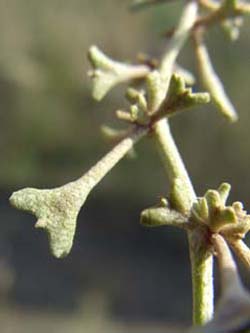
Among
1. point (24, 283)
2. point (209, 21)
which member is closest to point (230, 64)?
point (24, 283)

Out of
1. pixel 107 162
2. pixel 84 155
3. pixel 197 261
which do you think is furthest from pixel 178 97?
pixel 84 155

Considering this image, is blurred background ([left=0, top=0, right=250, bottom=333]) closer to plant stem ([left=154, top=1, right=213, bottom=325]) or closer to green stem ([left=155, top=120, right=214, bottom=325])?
plant stem ([left=154, top=1, right=213, bottom=325])

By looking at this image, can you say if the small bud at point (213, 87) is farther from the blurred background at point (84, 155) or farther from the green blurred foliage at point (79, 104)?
the green blurred foliage at point (79, 104)

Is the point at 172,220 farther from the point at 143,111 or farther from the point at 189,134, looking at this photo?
the point at 189,134

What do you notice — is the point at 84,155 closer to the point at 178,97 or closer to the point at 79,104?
the point at 79,104

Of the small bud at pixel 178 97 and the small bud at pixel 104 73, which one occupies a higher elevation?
the small bud at pixel 104 73

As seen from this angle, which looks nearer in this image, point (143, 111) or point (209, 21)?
point (143, 111)

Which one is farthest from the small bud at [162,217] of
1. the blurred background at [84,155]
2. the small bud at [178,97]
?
the blurred background at [84,155]

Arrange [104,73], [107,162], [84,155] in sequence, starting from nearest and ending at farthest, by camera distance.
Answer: [107,162]
[104,73]
[84,155]
